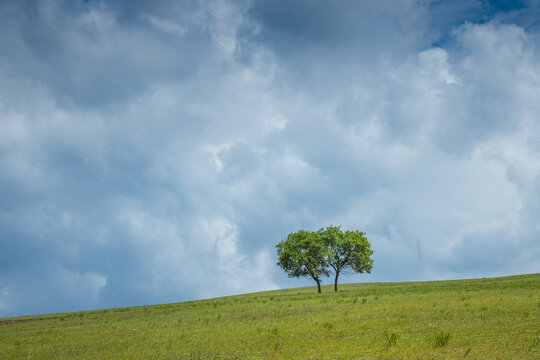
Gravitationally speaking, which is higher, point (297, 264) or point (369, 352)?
point (297, 264)

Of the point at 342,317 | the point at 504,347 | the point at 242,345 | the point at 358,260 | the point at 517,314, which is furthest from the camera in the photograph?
the point at 358,260

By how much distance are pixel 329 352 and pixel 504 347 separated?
632 centimetres

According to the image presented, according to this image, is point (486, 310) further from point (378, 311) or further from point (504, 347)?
point (504, 347)

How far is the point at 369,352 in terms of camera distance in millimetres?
14102

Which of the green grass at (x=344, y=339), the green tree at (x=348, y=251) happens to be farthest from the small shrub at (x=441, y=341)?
the green tree at (x=348, y=251)

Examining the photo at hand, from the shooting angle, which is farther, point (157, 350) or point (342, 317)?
point (342, 317)

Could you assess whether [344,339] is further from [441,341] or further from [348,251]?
[348,251]

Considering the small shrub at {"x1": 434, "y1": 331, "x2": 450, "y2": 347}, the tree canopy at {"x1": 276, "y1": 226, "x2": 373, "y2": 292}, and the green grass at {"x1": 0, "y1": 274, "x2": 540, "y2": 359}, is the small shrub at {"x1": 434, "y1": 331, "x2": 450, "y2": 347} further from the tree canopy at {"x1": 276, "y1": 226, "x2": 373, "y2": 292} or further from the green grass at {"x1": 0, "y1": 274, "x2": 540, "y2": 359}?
the tree canopy at {"x1": 276, "y1": 226, "x2": 373, "y2": 292}

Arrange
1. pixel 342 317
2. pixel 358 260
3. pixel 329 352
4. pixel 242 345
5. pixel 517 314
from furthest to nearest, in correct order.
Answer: pixel 358 260 → pixel 342 317 → pixel 517 314 → pixel 242 345 → pixel 329 352

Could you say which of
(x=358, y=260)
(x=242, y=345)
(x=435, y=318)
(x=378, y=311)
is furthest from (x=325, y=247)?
(x=242, y=345)

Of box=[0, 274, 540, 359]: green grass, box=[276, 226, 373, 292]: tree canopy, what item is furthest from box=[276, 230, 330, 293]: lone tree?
box=[0, 274, 540, 359]: green grass

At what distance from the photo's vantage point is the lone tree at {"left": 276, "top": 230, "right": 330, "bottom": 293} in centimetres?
6812

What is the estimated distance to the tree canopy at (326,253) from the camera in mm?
67438

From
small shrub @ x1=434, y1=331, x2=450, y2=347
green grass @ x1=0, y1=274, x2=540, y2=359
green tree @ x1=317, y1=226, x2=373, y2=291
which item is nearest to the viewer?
green grass @ x1=0, y1=274, x2=540, y2=359
